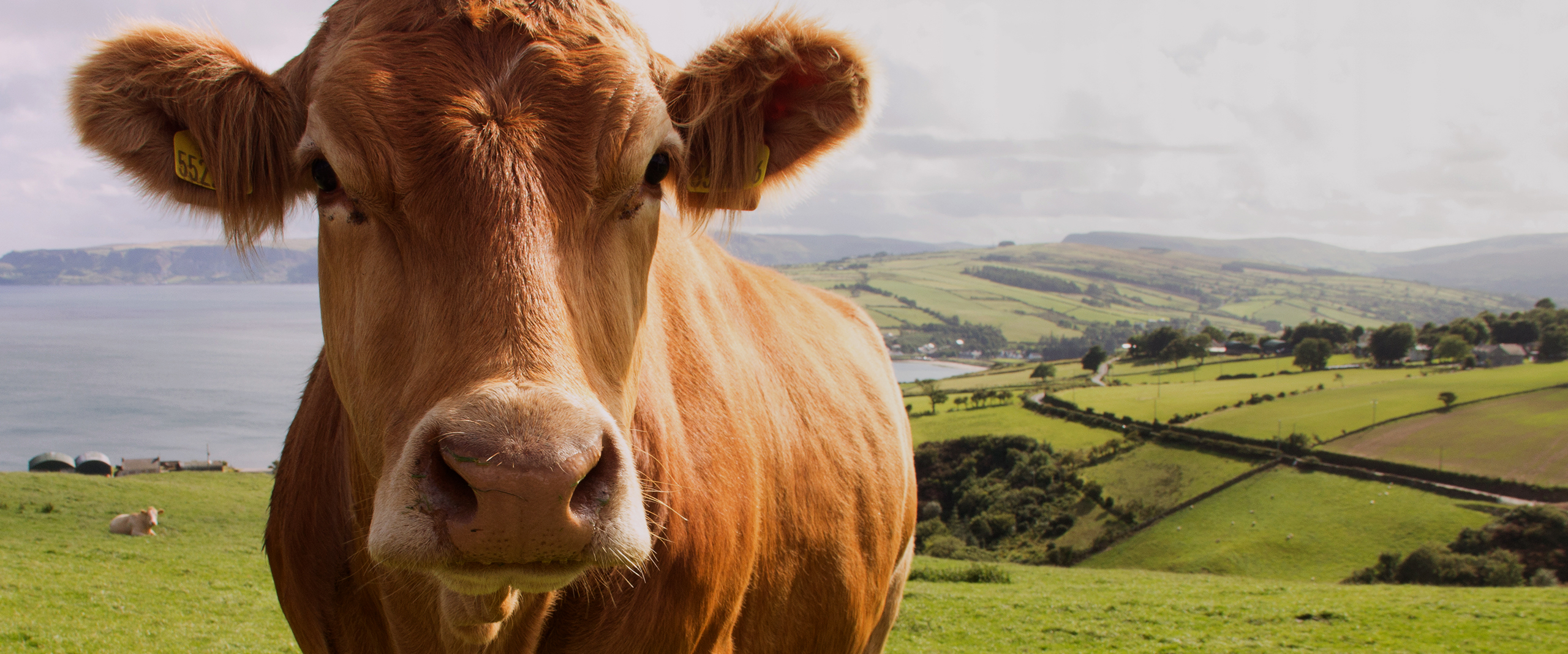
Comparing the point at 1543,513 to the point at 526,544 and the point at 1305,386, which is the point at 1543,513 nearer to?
the point at 1305,386

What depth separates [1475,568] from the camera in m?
66.6

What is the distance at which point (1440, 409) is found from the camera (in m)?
99.5

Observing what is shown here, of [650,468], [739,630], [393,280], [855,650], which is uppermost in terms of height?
[393,280]

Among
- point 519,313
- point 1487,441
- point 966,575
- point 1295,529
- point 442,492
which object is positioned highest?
point 519,313

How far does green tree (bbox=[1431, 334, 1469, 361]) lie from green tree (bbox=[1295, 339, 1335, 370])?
46.0ft

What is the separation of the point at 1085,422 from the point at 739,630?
Result: 368ft

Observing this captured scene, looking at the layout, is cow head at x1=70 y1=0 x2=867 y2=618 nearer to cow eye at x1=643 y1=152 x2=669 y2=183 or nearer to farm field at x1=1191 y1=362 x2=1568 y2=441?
cow eye at x1=643 y1=152 x2=669 y2=183

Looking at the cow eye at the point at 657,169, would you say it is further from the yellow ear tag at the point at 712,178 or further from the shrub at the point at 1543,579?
the shrub at the point at 1543,579

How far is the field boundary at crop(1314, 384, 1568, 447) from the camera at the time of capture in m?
95.7

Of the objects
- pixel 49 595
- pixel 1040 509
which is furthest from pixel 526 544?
pixel 1040 509

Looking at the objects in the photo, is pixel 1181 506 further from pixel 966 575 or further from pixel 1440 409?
pixel 966 575

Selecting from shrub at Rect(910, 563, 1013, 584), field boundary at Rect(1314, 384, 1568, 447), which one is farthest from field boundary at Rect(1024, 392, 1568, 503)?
shrub at Rect(910, 563, 1013, 584)

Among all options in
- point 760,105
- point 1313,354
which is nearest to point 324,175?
point 760,105

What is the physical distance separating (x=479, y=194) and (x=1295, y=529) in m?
91.1
